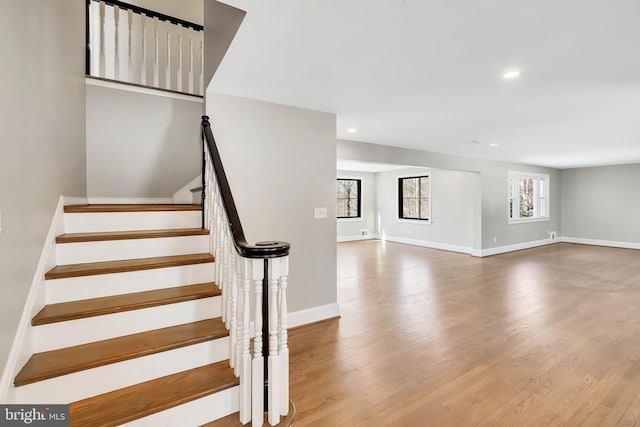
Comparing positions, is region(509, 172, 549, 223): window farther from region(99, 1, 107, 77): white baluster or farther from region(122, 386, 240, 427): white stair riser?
region(99, 1, 107, 77): white baluster

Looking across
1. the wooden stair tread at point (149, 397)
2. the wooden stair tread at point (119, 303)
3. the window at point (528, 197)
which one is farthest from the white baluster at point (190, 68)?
the window at point (528, 197)

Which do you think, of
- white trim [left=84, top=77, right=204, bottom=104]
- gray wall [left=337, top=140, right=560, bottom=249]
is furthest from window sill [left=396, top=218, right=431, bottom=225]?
white trim [left=84, top=77, right=204, bottom=104]

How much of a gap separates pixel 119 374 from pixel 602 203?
11.5m

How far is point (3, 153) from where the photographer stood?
129 centimetres

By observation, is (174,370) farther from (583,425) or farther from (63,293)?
(583,425)

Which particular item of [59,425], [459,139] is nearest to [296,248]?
[59,425]

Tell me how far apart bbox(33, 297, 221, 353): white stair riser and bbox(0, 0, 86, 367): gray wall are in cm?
21

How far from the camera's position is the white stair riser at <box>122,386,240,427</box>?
1.41 m

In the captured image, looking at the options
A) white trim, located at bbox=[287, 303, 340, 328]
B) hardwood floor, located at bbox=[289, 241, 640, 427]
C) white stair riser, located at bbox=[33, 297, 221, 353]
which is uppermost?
white stair riser, located at bbox=[33, 297, 221, 353]

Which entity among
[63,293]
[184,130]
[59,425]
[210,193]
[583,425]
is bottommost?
[583,425]

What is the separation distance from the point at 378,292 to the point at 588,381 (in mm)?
2529

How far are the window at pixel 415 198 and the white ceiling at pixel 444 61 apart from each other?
5.04 meters

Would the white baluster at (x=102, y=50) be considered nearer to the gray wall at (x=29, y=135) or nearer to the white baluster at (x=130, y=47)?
the white baluster at (x=130, y=47)

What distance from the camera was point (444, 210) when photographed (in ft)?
27.2
